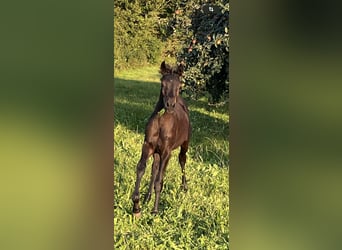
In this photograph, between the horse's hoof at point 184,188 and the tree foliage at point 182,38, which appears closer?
the tree foliage at point 182,38

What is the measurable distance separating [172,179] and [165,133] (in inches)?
13.3

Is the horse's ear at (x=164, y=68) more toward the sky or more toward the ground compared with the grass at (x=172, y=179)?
more toward the sky

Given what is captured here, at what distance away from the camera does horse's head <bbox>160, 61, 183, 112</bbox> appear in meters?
3.41

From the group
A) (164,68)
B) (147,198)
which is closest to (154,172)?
(147,198)

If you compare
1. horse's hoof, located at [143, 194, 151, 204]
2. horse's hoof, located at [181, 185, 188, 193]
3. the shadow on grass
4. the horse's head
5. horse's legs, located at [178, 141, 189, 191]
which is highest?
the horse's head

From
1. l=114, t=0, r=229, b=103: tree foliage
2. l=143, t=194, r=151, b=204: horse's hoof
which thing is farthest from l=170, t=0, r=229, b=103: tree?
l=143, t=194, r=151, b=204: horse's hoof

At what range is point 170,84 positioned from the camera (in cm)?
342

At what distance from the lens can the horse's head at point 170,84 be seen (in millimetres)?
3412

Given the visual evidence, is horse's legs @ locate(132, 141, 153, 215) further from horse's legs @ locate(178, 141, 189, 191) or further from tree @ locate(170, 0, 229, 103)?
Answer: tree @ locate(170, 0, 229, 103)

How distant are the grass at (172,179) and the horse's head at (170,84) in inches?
2.3

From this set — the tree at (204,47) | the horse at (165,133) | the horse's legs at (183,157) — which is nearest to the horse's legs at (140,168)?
the horse at (165,133)

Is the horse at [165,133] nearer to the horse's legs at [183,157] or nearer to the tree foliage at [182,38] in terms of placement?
the horse's legs at [183,157]
